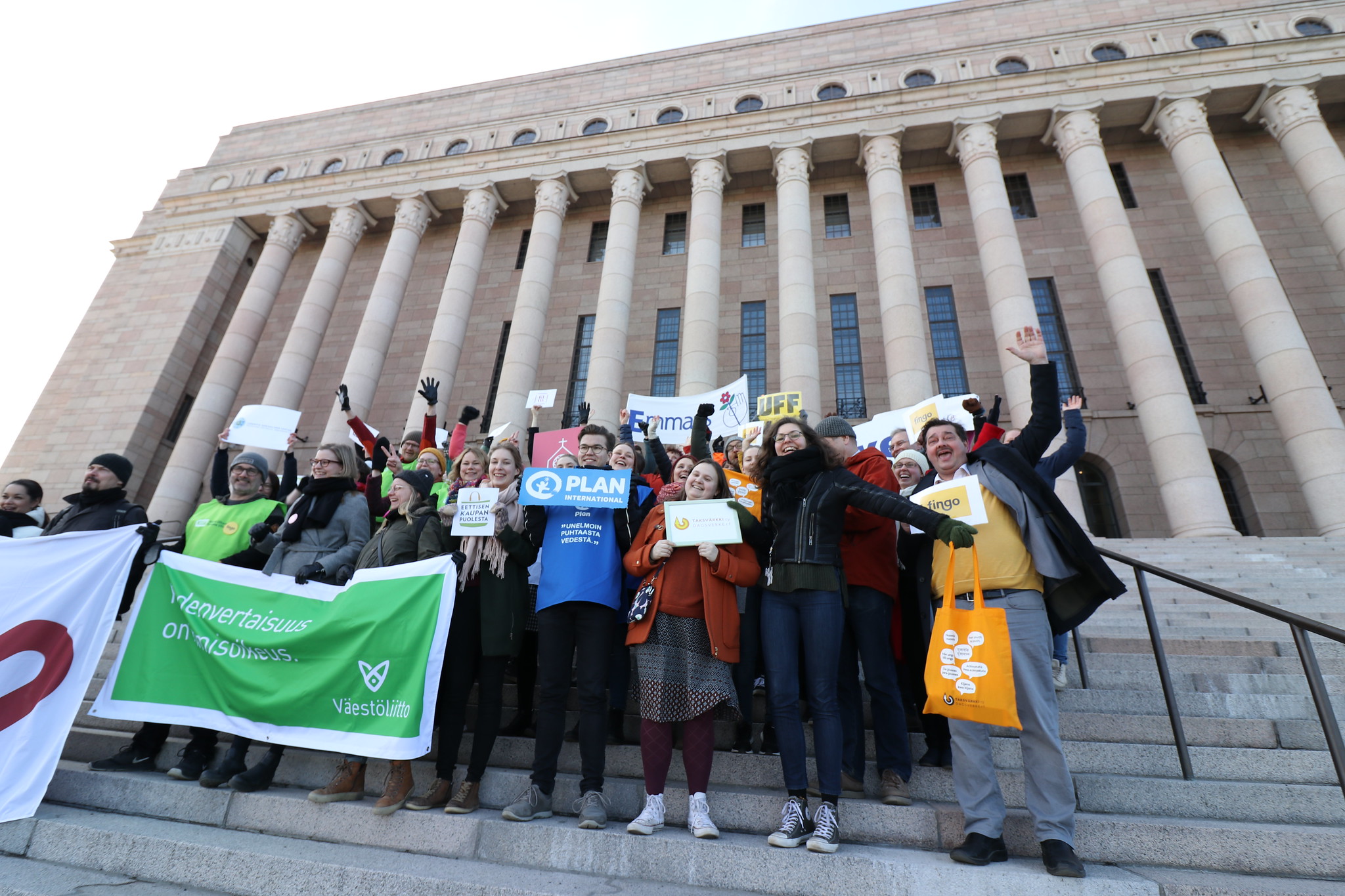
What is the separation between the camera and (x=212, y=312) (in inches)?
906

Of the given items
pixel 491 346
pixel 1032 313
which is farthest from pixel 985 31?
pixel 491 346

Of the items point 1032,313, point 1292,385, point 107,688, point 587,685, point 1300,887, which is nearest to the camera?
point 1300,887

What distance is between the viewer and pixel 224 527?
5.40m

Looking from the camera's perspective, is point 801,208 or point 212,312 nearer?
point 801,208

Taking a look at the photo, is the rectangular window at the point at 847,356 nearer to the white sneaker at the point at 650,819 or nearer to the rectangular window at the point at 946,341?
the rectangular window at the point at 946,341

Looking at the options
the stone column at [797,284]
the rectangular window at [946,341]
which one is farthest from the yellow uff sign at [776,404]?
the rectangular window at [946,341]

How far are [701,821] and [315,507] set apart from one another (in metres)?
3.98

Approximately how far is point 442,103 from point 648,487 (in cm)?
2682

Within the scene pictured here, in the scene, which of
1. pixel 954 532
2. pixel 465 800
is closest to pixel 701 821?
pixel 465 800

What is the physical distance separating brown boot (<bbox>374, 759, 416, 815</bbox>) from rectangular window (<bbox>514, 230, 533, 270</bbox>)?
21934mm

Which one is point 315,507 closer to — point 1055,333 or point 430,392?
point 430,392

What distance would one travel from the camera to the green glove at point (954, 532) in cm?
340

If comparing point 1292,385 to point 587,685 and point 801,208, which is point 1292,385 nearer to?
point 801,208

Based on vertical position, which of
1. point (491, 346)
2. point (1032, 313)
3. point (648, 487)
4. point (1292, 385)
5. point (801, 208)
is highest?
point (801, 208)
